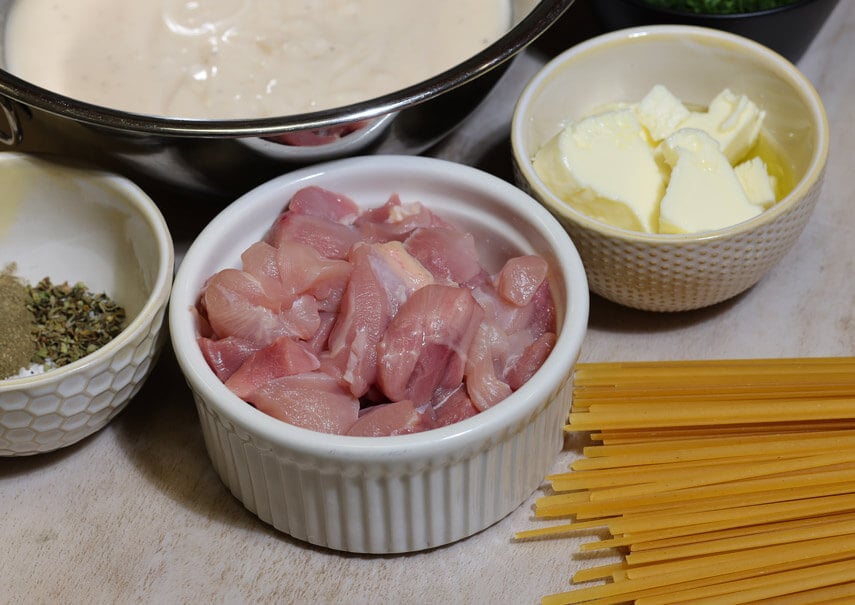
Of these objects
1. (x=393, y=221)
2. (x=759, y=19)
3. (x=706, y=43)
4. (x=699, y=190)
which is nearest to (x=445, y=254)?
(x=393, y=221)

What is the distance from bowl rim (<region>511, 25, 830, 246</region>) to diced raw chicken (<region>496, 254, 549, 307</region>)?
0.13 metres

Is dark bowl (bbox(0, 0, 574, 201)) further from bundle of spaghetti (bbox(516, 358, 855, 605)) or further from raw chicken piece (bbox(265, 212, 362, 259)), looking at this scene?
bundle of spaghetti (bbox(516, 358, 855, 605))

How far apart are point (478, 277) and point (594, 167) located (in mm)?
282

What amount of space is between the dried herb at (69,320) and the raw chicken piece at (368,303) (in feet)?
1.42

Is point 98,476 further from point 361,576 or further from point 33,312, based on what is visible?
point 361,576

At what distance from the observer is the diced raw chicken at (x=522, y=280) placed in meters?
1.54

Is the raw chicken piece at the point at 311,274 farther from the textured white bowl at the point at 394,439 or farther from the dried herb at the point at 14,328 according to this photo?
the dried herb at the point at 14,328

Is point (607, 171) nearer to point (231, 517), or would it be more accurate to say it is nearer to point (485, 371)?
point (485, 371)

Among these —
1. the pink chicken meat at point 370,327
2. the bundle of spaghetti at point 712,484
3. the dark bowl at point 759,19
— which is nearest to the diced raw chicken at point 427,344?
the pink chicken meat at point 370,327

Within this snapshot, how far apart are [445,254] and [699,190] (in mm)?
438

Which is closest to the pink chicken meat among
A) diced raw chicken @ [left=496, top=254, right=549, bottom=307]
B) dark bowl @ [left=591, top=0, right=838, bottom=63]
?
diced raw chicken @ [left=496, top=254, right=549, bottom=307]

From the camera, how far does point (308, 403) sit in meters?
1.40

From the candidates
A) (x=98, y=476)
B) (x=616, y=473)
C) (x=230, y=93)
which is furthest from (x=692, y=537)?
(x=230, y=93)

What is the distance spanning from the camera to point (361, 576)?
150 cm
